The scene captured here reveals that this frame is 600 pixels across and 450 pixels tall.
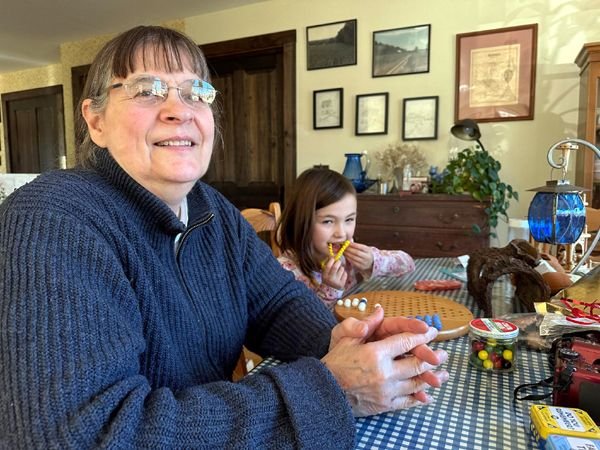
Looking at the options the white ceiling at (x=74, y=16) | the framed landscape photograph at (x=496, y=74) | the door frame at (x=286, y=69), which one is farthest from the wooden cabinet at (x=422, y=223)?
the white ceiling at (x=74, y=16)

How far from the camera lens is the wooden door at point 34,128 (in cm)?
553

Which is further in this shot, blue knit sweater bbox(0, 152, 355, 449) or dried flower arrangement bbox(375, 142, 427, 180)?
dried flower arrangement bbox(375, 142, 427, 180)

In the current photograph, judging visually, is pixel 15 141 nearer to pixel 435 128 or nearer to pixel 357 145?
pixel 357 145

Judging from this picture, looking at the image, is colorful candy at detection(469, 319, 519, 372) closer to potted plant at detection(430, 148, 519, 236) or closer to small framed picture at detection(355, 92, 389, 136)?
potted plant at detection(430, 148, 519, 236)

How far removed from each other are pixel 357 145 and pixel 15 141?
5052 millimetres

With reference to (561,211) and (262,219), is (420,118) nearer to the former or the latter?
(262,219)

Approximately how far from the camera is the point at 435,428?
1.96ft

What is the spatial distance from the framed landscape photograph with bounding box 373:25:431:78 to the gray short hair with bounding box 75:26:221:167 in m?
2.70

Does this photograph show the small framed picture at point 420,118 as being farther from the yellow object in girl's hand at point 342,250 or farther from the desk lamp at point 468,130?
the yellow object in girl's hand at point 342,250

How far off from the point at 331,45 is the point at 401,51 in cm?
57

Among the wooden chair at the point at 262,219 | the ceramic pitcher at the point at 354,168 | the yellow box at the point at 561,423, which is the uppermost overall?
the ceramic pitcher at the point at 354,168

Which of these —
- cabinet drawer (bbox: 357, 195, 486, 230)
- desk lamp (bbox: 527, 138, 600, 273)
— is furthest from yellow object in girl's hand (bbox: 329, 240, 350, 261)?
cabinet drawer (bbox: 357, 195, 486, 230)

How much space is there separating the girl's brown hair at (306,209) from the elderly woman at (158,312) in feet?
1.79

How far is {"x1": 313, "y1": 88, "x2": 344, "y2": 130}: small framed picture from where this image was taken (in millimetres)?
3479
